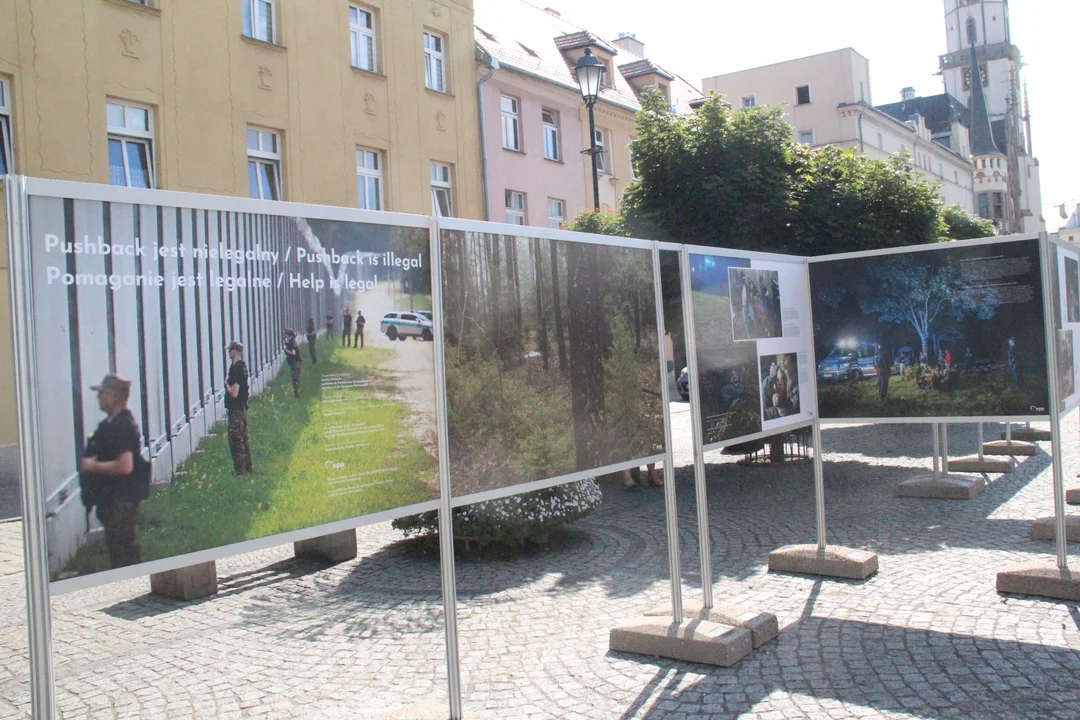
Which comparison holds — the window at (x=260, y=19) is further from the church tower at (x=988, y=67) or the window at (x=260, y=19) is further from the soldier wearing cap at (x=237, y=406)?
the church tower at (x=988, y=67)

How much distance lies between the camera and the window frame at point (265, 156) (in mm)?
18266

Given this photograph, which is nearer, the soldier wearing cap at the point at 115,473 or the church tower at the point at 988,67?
the soldier wearing cap at the point at 115,473

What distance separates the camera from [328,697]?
16.7 ft

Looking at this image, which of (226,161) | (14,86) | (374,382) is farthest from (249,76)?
(374,382)

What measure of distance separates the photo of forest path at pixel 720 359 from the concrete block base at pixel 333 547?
3834 mm

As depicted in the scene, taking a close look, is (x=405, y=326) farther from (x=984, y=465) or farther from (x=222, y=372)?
(x=984, y=465)

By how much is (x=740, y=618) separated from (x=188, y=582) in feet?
13.8

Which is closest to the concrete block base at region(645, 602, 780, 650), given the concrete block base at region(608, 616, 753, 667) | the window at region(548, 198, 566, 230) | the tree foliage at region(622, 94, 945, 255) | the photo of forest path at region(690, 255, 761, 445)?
the concrete block base at region(608, 616, 753, 667)

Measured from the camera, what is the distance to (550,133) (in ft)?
90.3

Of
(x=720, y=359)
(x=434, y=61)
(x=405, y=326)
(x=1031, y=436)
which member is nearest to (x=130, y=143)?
(x=434, y=61)

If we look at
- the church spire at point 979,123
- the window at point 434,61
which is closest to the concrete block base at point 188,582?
the window at point 434,61

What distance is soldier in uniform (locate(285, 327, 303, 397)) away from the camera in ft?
11.7

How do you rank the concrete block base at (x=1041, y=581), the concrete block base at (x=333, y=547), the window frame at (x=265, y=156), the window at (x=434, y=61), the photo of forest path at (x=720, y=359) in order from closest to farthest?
1. the photo of forest path at (x=720, y=359)
2. the concrete block base at (x=1041, y=581)
3. the concrete block base at (x=333, y=547)
4. the window frame at (x=265, y=156)
5. the window at (x=434, y=61)

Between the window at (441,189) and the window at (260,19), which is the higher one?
the window at (260,19)
